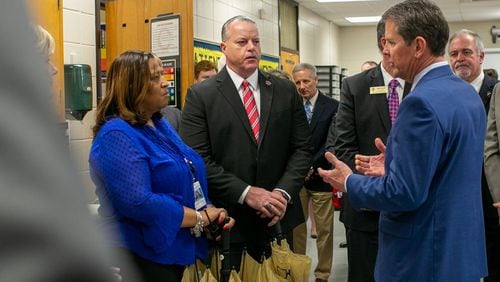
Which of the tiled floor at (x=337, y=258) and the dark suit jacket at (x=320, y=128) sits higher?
the dark suit jacket at (x=320, y=128)

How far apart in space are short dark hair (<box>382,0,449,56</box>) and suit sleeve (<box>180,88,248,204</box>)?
1.01 meters

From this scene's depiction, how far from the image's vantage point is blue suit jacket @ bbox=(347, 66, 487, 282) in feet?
5.42

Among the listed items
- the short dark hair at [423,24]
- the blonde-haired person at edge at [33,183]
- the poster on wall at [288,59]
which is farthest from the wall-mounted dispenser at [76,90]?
the poster on wall at [288,59]

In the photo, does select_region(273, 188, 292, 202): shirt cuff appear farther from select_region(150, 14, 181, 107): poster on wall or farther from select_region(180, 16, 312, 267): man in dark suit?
select_region(150, 14, 181, 107): poster on wall

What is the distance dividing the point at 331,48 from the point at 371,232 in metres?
10.8

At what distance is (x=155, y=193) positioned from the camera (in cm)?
204

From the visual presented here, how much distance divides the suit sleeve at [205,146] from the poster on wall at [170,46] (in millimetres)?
2014

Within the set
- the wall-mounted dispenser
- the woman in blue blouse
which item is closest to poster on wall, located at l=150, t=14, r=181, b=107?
the wall-mounted dispenser

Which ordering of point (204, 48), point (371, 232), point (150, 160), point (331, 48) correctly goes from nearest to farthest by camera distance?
point (150, 160) → point (371, 232) → point (204, 48) → point (331, 48)

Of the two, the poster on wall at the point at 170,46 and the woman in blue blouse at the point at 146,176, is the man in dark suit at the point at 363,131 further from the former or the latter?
the poster on wall at the point at 170,46

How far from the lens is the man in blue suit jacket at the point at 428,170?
5.44 feet

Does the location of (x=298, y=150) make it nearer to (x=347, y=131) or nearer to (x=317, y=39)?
(x=347, y=131)

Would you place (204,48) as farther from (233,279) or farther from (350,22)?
(350,22)

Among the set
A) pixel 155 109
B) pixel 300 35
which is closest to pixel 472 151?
pixel 155 109
